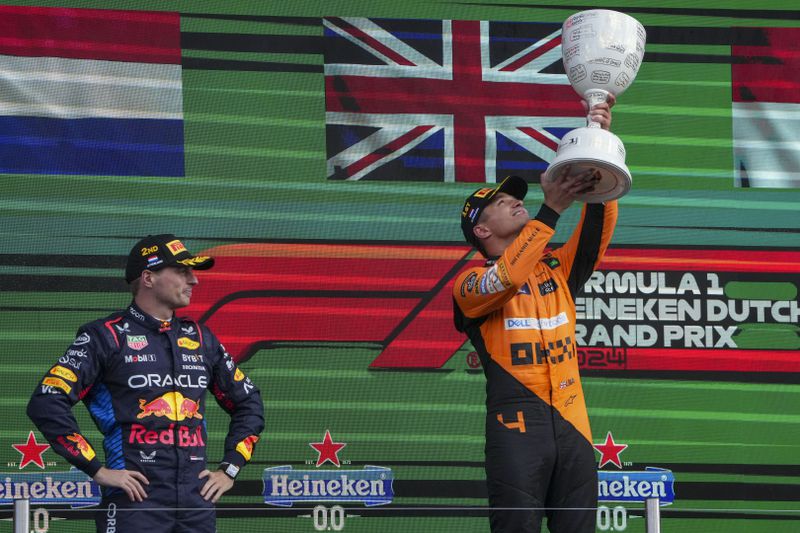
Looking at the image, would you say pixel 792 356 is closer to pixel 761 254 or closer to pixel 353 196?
pixel 761 254

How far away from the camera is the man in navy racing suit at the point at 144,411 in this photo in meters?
2.98

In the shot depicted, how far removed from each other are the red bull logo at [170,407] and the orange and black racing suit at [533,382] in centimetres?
77

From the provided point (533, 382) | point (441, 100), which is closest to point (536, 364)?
point (533, 382)

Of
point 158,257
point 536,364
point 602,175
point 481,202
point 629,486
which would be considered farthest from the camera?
point 629,486

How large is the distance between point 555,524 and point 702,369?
63.6 inches

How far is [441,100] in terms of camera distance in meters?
4.23

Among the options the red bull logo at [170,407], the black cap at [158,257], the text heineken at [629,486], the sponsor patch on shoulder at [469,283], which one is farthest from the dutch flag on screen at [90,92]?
the text heineken at [629,486]

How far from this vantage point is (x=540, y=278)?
301 cm

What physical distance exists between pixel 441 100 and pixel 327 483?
143cm

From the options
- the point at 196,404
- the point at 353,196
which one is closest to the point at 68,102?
the point at 353,196

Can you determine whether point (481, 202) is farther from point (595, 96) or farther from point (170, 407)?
point (170, 407)

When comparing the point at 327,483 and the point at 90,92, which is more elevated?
the point at 90,92

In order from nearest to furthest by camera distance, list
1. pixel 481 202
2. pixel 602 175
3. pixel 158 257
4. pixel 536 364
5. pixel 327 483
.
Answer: pixel 602 175, pixel 536 364, pixel 481 202, pixel 158 257, pixel 327 483

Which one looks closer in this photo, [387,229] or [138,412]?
[138,412]
